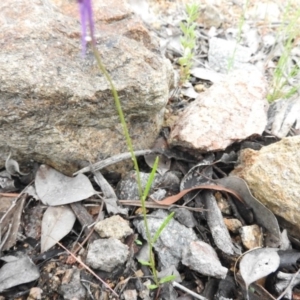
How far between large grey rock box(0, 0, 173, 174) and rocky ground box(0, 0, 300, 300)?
10 mm

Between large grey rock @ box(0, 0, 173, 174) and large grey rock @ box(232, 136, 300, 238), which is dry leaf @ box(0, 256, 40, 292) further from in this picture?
large grey rock @ box(232, 136, 300, 238)

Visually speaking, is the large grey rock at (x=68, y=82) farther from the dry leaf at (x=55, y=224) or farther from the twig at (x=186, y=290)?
the twig at (x=186, y=290)

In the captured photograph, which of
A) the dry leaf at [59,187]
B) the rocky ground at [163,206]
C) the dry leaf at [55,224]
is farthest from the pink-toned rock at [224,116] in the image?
the dry leaf at [55,224]

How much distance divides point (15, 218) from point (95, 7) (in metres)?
1.03

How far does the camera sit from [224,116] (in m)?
2.20

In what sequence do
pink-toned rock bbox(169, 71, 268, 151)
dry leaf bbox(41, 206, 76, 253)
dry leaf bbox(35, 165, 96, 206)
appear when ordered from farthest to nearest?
pink-toned rock bbox(169, 71, 268, 151), dry leaf bbox(35, 165, 96, 206), dry leaf bbox(41, 206, 76, 253)

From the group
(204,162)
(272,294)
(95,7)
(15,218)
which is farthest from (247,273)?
(95,7)

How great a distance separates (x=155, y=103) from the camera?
193 cm

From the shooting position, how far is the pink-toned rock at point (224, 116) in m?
2.08

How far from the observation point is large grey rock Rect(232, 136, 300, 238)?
1838 mm

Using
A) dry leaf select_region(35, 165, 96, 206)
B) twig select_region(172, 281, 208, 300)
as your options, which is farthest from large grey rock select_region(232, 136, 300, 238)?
dry leaf select_region(35, 165, 96, 206)

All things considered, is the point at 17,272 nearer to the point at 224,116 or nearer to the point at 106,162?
the point at 106,162

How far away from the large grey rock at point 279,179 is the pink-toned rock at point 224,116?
197 millimetres

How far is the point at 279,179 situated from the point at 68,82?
0.98 meters
